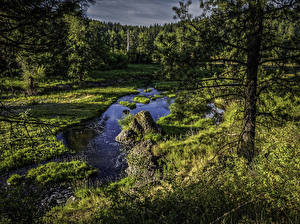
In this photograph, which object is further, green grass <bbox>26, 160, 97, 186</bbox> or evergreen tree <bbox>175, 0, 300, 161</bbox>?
green grass <bbox>26, 160, 97, 186</bbox>

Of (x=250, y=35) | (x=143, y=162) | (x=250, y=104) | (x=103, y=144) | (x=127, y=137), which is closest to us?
(x=250, y=35)

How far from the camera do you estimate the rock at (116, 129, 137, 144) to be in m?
Result: 14.2

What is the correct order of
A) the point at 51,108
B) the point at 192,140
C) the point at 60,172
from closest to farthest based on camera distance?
the point at 60,172
the point at 192,140
the point at 51,108

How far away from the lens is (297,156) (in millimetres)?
4062

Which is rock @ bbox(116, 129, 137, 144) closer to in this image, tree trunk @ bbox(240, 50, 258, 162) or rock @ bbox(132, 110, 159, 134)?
rock @ bbox(132, 110, 159, 134)

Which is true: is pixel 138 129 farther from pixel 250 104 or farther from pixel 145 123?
pixel 250 104

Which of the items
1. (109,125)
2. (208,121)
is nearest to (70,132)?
(109,125)

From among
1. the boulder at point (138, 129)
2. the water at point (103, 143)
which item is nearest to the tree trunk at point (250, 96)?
the water at point (103, 143)

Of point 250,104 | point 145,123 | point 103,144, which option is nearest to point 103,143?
point 103,144

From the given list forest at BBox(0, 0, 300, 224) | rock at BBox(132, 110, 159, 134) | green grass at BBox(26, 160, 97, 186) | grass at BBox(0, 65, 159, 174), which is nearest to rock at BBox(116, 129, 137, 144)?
rock at BBox(132, 110, 159, 134)

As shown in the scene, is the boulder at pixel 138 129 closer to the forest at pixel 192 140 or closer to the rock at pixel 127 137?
the rock at pixel 127 137

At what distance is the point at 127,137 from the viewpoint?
14461mm

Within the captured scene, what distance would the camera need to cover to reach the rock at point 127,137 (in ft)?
46.8

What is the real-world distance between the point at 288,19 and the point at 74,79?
38.1 meters
